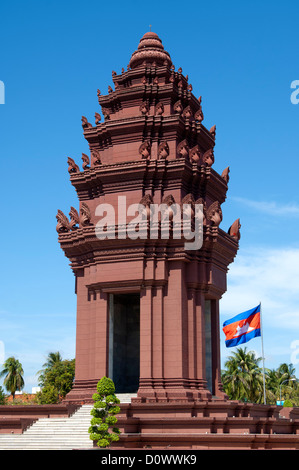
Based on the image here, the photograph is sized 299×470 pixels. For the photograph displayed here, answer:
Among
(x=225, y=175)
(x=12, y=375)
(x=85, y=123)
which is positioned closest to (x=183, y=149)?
(x=225, y=175)

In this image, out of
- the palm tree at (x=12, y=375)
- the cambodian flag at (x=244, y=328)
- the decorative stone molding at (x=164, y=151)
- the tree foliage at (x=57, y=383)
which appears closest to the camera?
the decorative stone molding at (x=164, y=151)

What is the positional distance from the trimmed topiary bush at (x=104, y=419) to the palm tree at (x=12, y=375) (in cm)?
5668

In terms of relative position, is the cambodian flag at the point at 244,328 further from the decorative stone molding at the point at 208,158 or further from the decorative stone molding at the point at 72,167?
the decorative stone molding at the point at 72,167

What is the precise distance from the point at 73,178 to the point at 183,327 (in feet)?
34.6

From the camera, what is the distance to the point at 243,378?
63.7 meters

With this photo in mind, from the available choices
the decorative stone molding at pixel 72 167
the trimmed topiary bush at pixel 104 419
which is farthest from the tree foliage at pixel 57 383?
the trimmed topiary bush at pixel 104 419

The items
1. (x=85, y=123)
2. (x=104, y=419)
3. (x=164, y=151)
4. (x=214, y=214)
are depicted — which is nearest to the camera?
(x=104, y=419)

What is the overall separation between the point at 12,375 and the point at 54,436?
5410 cm

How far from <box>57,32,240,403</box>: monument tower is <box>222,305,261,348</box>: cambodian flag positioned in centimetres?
142

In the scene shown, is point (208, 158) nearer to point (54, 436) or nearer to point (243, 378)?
point (54, 436)

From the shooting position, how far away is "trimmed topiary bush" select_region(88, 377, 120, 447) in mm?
23531

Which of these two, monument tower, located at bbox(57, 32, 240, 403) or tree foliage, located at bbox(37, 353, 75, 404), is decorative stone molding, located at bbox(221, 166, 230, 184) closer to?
monument tower, located at bbox(57, 32, 240, 403)

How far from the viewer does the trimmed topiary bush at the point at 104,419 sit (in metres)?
23.5
